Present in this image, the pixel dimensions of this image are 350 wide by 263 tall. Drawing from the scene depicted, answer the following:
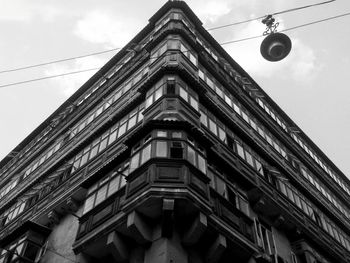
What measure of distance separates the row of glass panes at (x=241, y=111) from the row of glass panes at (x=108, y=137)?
189 inches

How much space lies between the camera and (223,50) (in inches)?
1182

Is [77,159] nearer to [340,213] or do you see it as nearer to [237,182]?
[237,182]

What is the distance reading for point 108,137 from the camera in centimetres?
2167

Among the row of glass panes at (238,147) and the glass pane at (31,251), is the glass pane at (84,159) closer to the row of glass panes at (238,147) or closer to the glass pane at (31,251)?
the glass pane at (31,251)

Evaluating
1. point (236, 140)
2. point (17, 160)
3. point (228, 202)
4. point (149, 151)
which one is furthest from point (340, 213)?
point (17, 160)

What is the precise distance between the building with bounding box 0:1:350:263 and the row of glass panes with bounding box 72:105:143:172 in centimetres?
8

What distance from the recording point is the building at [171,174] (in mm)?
13594

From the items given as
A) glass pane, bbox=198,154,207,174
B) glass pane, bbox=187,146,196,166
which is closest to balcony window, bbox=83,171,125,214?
glass pane, bbox=187,146,196,166

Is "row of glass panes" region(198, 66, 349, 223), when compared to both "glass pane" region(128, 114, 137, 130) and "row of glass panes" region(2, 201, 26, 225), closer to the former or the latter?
"glass pane" region(128, 114, 137, 130)

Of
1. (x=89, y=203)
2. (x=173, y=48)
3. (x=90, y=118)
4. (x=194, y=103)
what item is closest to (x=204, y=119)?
(x=194, y=103)

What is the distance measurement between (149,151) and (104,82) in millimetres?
15357

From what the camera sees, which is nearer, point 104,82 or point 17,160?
point 104,82

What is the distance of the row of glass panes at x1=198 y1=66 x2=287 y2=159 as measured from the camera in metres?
24.4

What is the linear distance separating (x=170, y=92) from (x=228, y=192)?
5.28 metres
